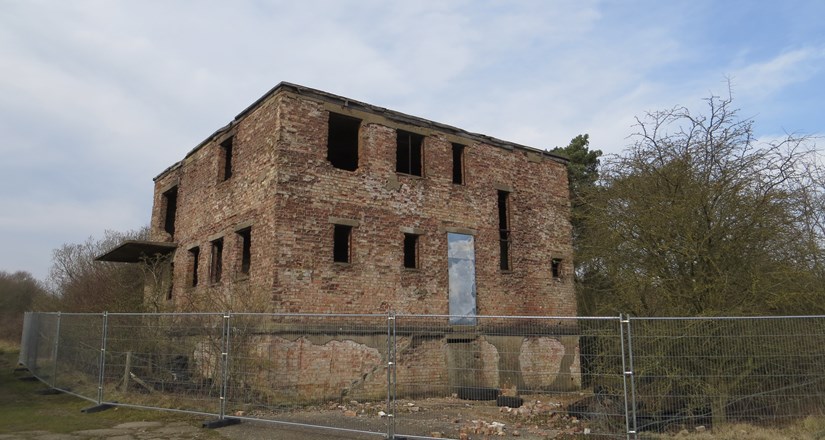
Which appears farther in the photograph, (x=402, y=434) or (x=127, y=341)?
(x=127, y=341)

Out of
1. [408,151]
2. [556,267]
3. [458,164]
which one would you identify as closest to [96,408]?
[408,151]

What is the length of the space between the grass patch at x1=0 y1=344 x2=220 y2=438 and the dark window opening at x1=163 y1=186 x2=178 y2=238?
336 inches

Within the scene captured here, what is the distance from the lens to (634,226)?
10250 millimetres

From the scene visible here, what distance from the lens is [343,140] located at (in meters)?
16.5

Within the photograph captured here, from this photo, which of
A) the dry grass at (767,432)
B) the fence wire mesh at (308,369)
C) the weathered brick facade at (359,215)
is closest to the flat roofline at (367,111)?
the weathered brick facade at (359,215)

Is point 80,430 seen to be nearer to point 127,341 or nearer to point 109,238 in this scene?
point 127,341

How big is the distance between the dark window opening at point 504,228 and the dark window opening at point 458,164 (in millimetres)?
1441

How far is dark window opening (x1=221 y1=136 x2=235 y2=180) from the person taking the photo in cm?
1538

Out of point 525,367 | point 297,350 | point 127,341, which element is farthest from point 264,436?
point 525,367

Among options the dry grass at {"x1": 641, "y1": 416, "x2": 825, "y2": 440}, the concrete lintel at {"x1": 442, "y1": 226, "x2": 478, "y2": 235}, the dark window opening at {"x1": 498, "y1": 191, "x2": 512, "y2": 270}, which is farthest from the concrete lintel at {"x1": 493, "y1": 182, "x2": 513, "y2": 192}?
the dry grass at {"x1": 641, "y1": 416, "x2": 825, "y2": 440}

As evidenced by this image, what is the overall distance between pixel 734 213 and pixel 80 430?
11.6m

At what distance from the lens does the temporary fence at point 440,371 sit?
728 centimetres

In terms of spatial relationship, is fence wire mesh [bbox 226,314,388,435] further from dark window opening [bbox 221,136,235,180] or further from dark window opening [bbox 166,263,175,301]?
dark window opening [bbox 166,263,175,301]

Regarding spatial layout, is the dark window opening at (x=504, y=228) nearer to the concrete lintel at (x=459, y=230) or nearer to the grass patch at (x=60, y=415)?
the concrete lintel at (x=459, y=230)
